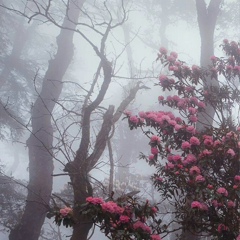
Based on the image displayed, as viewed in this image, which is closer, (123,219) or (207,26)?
(123,219)

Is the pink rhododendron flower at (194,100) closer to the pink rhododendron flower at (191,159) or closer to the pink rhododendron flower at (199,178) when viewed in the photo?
the pink rhododendron flower at (191,159)

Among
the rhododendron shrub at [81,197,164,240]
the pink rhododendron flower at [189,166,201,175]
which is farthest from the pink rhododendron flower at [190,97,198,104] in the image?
the rhododendron shrub at [81,197,164,240]

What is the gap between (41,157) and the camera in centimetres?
797

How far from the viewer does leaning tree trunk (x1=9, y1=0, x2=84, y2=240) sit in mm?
6953

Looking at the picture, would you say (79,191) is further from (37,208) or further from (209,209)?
(37,208)

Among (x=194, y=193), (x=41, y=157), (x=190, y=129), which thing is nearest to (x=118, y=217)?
(x=194, y=193)

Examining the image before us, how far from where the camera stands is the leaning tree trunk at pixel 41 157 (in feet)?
22.8

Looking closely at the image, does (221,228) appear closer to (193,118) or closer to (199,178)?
(199,178)

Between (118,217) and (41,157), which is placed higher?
(41,157)

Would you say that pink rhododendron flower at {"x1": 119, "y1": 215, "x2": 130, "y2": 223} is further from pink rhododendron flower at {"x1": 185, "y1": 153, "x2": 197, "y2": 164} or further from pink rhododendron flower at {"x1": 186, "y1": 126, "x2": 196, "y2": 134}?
pink rhododendron flower at {"x1": 186, "y1": 126, "x2": 196, "y2": 134}

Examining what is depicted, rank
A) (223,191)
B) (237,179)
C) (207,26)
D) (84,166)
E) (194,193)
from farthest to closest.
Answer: (207,26)
(84,166)
(194,193)
(237,179)
(223,191)

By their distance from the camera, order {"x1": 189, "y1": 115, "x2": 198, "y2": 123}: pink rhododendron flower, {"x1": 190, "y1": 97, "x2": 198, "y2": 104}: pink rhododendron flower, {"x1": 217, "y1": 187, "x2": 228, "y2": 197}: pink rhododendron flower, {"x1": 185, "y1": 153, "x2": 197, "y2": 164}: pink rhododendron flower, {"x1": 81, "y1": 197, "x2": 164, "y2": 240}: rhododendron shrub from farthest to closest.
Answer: {"x1": 190, "y1": 97, "x2": 198, "y2": 104}: pink rhododendron flower, {"x1": 189, "y1": 115, "x2": 198, "y2": 123}: pink rhododendron flower, {"x1": 185, "y1": 153, "x2": 197, "y2": 164}: pink rhododendron flower, {"x1": 217, "y1": 187, "x2": 228, "y2": 197}: pink rhododendron flower, {"x1": 81, "y1": 197, "x2": 164, "y2": 240}: rhododendron shrub

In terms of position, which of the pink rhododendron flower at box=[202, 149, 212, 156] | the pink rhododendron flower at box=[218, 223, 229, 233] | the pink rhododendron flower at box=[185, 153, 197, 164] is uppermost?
the pink rhododendron flower at box=[202, 149, 212, 156]

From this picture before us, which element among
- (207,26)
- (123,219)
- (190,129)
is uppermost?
(207,26)
